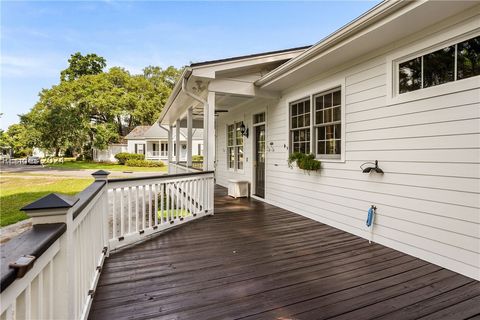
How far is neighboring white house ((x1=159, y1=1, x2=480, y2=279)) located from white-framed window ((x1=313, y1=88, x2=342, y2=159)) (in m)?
0.02

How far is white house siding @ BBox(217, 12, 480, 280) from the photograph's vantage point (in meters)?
2.75

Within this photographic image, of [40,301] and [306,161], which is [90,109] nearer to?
[306,161]

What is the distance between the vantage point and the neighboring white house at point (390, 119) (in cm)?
A: 277

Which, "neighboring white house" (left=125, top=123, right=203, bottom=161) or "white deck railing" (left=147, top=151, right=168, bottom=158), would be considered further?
"white deck railing" (left=147, top=151, right=168, bottom=158)

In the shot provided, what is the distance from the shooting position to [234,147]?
8938mm

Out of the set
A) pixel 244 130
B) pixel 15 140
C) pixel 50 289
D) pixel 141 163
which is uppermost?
pixel 15 140

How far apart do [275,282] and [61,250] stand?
6.35 feet

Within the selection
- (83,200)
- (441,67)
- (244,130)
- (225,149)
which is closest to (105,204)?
(83,200)

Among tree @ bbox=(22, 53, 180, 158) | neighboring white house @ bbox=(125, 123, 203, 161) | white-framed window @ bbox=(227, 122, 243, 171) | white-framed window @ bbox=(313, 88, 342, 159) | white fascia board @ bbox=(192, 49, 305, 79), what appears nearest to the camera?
white-framed window @ bbox=(313, 88, 342, 159)

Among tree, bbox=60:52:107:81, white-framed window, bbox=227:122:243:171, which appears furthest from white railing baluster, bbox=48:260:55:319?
tree, bbox=60:52:107:81

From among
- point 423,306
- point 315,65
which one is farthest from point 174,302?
point 315,65

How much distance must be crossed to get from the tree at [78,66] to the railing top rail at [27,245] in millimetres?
38109

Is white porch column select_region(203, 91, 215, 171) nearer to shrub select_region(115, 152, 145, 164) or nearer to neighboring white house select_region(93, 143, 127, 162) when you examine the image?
shrub select_region(115, 152, 145, 164)

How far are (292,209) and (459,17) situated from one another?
4.14 meters
